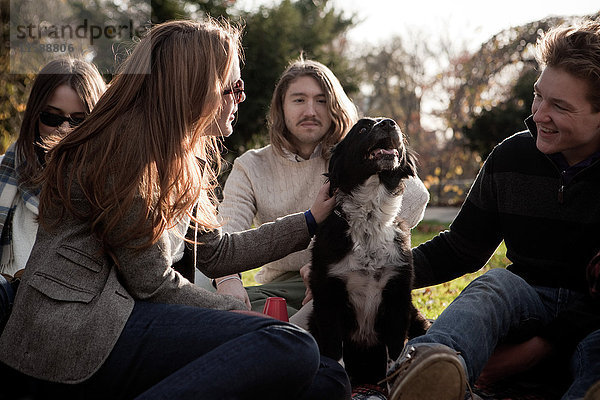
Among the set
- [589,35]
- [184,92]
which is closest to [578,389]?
[589,35]

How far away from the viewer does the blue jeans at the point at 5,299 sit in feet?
7.27

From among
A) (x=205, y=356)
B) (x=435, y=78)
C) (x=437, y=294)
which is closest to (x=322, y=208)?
(x=205, y=356)

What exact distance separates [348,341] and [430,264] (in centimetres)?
56

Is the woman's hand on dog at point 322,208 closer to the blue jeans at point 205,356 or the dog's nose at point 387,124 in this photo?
the dog's nose at point 387,124

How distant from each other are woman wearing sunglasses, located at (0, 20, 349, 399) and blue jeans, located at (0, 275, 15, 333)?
0.33 meters

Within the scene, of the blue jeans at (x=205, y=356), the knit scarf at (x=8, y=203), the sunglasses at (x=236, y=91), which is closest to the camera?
the blue jeans at (x=205, y=356)

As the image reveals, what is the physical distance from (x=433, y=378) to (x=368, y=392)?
94 centimetres

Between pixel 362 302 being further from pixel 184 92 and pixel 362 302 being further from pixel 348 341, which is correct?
pixel 184 92

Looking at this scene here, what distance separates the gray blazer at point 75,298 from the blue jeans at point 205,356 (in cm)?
6

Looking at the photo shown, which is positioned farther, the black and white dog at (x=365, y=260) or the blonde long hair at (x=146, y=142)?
the black and white dog at (x=365, y=260)

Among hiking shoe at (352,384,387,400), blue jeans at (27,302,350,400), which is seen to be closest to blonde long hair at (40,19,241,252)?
blue jeans at (27,302,350,400)

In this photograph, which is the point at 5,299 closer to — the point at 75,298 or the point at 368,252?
the point at 75,298

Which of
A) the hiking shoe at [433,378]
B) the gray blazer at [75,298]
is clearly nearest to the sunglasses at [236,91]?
the gray blazer at [75,298]

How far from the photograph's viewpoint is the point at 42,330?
1847 mm
